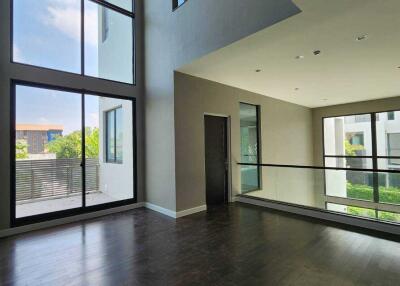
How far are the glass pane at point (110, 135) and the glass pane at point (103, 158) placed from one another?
0.02m

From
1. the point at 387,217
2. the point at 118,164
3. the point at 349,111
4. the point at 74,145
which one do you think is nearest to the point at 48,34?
the point at 74,145

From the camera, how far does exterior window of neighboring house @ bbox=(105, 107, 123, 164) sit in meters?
5.29

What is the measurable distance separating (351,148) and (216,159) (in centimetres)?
613

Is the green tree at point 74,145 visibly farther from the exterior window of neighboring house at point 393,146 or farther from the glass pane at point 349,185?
the exterior window of neighboring house at point 393,146

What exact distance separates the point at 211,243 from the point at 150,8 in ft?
17.0

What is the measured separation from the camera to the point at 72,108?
174 inches

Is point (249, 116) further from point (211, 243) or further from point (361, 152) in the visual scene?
point (361, 152)

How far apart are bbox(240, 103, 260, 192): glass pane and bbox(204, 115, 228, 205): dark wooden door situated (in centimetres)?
63

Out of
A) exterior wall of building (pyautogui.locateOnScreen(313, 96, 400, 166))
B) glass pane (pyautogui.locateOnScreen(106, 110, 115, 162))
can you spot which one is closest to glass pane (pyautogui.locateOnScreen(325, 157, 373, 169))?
exterior wall of building (pyautogui.locateOnScreen(313, 96, 400, 166))

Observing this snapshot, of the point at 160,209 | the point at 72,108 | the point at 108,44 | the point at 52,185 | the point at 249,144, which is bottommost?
the point at 160,209

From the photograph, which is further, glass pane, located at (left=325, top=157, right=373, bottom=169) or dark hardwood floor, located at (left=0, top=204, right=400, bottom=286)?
glass pane, located at (left=325, top=157, right=373, bottom=169)

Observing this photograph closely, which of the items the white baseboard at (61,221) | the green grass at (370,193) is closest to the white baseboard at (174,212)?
the white baseboard at (61,221)

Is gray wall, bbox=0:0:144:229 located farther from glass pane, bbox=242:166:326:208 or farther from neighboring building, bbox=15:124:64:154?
glass pane, bbox=242:166:326:208

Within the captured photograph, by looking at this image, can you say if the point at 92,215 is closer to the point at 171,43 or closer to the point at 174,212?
the point at 174,212
